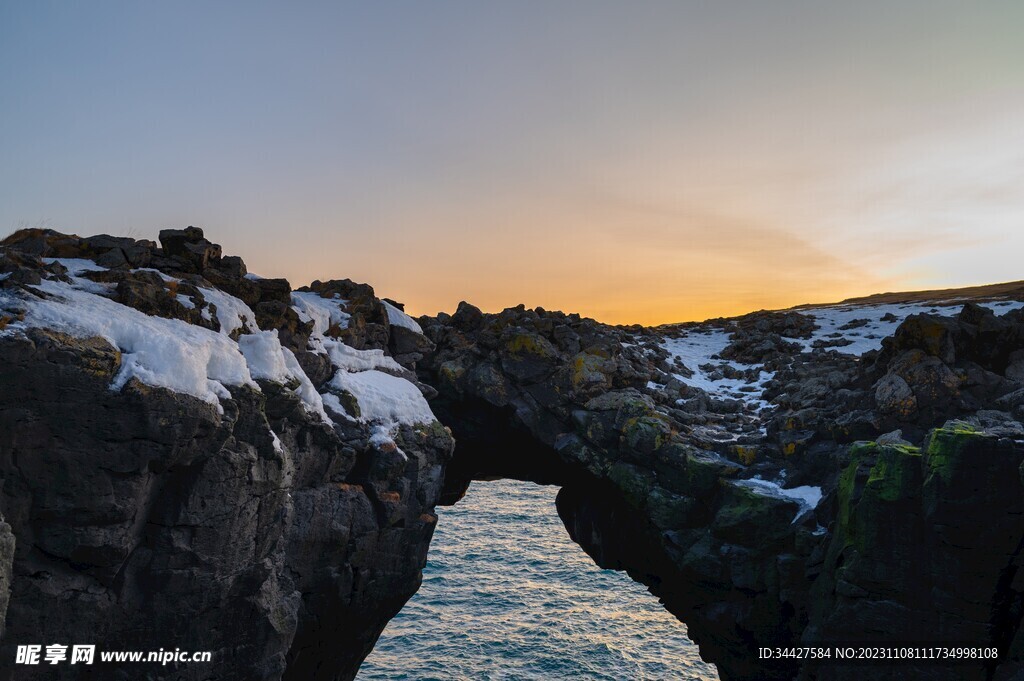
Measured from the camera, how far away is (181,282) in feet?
72.3

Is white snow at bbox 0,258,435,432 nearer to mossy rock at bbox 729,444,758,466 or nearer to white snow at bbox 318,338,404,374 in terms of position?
white snow at bbox 318,338,404,374

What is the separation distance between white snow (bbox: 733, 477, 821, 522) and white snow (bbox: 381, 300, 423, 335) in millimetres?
17384

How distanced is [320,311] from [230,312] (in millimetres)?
6370

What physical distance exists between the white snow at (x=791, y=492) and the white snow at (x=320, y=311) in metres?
19.3

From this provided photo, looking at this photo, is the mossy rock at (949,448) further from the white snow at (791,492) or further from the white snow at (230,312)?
the white snow at (230,312)

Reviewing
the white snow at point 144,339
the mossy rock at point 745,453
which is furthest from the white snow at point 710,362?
the white snow at point 144,339

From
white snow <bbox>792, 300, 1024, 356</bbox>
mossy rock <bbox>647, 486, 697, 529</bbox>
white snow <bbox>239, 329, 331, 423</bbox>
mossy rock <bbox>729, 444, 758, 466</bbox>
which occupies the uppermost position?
white snow <bbox>792, 300, 1024, 356</bbox>

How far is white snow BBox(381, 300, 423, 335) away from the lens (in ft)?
111

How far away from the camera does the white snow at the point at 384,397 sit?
89.1 feet

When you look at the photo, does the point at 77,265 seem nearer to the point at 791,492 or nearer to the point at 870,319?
the point at 791,492

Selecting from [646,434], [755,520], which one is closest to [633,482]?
[646,434]

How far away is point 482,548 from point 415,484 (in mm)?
39420

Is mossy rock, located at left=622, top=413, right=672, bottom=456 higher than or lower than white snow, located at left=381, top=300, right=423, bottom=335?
lower

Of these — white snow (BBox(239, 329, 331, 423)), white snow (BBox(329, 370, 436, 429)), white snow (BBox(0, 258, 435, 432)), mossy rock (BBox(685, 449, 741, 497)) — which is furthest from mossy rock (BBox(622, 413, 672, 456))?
white snow (BBox(239, 329, 331, 423))
